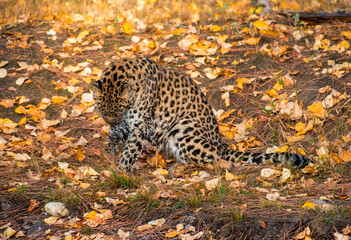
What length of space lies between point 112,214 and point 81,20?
7.21m

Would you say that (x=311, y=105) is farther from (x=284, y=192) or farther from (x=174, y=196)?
(x=174, y=196)

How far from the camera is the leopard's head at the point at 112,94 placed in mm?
5914

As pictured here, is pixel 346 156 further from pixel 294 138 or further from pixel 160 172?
pixel 160 172

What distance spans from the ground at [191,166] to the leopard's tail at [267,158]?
0.30 feet

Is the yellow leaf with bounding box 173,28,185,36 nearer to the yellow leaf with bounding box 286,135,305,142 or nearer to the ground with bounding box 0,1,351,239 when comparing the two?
the ground with bounding box 0,1,351,239

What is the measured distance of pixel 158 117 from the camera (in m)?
6.56

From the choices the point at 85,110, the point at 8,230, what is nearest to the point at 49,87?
the point at 85,110

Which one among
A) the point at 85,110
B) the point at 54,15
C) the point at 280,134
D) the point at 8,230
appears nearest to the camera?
A: the point at 8,230

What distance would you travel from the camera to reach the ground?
4496mm

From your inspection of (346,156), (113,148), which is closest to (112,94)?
(113,148)

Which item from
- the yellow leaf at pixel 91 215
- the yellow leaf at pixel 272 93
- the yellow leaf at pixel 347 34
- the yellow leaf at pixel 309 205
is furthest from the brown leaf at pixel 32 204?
the yellow leaf at pixel 347 34

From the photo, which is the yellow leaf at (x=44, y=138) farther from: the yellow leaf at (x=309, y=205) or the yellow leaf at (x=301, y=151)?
the yellow leaf at (x=309, y=205)

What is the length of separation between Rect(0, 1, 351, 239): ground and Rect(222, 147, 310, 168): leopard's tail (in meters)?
0.09

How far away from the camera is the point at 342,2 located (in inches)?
428
